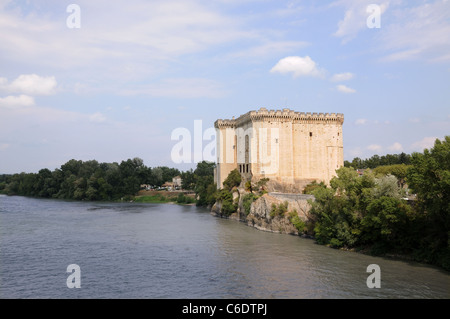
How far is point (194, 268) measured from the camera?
80.9 ft

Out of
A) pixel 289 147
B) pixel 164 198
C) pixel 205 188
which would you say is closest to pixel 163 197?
pixel 164 198

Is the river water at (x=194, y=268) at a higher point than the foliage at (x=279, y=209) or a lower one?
lower

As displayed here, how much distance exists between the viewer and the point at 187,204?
78000 millimetres

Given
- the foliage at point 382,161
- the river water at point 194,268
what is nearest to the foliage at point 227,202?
the river water at point 194,268

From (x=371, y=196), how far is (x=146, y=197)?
6718cm

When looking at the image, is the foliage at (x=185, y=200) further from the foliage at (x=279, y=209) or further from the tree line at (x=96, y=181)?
the foliage at (x=279, y=209)

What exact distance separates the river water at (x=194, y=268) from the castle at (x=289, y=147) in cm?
1251

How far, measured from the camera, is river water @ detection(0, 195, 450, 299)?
20.2 metres

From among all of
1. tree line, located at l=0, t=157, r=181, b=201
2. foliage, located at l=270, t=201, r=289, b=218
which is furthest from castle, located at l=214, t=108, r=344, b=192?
tree line, located at l=0, t=157, r=181, b=201

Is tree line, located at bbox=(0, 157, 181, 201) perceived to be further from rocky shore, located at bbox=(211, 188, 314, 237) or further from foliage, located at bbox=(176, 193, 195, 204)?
rocky shore, located at bbox=(211, 188, 314, 237)

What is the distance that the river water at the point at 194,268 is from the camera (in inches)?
794

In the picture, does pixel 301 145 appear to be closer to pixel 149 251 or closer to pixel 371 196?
pixel 371 196
